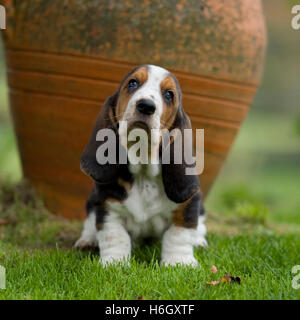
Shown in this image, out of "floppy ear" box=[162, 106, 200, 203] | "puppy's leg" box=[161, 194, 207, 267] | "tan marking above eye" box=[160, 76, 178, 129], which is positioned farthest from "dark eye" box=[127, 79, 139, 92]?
"puppy's leg" box=[161, 194, 207, 267]

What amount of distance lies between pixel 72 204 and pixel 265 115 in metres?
9.38

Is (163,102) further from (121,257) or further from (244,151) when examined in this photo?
(244,151)

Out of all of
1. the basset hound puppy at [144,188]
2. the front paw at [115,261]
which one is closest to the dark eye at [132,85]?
the basset hound puppy at [144,188]

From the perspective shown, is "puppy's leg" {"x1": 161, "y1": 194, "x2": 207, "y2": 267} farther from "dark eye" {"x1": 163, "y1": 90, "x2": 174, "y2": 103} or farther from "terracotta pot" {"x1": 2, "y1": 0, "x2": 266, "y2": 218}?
"terracotta pot" {"x1": 2, "y1": 0, "x2": 266, "y2": 218}

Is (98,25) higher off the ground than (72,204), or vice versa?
(98,25)

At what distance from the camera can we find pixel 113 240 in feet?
11.4

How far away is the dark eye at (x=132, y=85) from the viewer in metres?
3.29

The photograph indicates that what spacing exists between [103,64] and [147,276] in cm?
211

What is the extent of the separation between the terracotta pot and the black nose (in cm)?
147

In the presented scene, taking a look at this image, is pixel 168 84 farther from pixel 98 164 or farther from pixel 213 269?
pixel 213 269

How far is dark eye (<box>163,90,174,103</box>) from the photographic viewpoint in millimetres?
3285

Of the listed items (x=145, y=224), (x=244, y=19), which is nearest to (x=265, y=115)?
A: (x=244, y=19)

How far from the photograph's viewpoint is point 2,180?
5.61 meters

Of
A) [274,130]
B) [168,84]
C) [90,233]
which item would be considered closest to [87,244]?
[90,233]
